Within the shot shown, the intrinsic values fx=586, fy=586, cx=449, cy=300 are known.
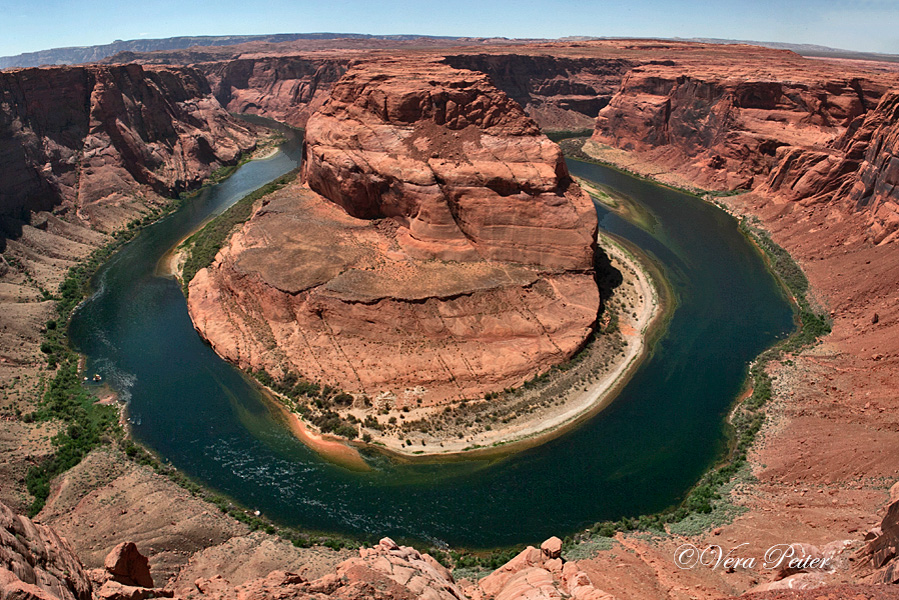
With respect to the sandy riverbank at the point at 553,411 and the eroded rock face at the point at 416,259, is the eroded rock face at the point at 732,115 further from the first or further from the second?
the sandy riverbank at the point at 553,411

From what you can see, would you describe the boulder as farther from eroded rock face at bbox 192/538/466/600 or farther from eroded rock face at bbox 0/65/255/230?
eroded rock face at bbox 0/65/255/230

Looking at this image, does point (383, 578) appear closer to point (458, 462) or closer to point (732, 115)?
point (458, 462)

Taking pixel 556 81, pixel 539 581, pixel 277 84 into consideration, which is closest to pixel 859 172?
pixel 539 581

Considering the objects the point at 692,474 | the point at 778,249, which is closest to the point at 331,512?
the point at 692,474

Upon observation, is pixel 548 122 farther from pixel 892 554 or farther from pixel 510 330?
pixel 892 554

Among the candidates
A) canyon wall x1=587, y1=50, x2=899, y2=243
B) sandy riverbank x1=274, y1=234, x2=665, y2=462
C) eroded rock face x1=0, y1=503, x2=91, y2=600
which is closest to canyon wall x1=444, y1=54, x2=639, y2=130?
canyon wall x1=587, y1=50, x2=899, y2=243

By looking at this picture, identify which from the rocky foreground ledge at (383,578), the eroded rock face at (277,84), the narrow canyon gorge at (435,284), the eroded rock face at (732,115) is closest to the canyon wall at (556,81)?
the eroded rock face at (732,115)
